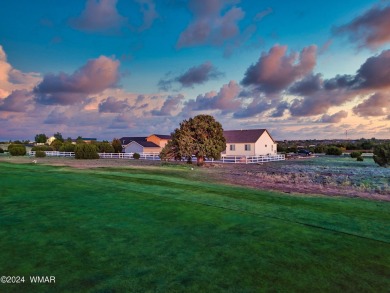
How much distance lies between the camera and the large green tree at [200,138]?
3728cm

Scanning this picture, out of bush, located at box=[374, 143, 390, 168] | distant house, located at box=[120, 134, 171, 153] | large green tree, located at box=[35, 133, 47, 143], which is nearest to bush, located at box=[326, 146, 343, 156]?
bush, located at box=[374, 143, 390, 168]

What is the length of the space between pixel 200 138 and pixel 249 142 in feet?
68.0

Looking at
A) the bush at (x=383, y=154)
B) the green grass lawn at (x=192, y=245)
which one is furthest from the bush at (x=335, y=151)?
the green grass lawn at (x=192, y=245)

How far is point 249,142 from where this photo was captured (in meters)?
56.3

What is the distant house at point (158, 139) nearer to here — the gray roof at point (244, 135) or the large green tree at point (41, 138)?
the gray roof at point (244, 135)

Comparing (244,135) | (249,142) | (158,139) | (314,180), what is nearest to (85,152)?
(249,142)

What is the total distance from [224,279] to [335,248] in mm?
3195

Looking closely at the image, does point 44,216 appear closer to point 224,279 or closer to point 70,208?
point 70,208

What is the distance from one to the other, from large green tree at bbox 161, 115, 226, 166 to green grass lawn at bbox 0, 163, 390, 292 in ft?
83.5

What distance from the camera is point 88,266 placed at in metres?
5.33

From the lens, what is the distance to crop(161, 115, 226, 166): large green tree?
37.3m

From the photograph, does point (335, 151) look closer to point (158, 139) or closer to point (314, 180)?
point (158, 139)

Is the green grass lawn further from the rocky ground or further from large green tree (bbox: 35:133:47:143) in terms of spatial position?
A: large green tree (bbox: 35:133:47:143)

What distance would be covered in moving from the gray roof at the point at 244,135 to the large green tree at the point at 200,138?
18.9 metres
